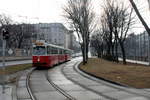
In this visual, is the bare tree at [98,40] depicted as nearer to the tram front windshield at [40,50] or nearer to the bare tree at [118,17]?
the bare tree at [118,17]

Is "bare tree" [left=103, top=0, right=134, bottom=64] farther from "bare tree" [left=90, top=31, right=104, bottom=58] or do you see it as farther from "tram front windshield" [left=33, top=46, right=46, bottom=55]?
"bare tree" [left=90, top=31, right=104, bottom=58]

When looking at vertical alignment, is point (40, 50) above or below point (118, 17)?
below

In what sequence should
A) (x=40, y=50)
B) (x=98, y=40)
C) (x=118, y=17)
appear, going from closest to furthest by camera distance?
(x=40, y=50) < (x=118, y=17) < (x=98, y=40)

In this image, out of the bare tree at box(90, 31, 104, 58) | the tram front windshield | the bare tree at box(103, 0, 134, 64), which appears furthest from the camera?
the bare tree at box(90, 31, 104, 58)

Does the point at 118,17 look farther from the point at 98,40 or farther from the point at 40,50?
the point at 98,40

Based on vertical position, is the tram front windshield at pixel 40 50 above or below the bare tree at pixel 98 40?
below

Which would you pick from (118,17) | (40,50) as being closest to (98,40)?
(118,17)

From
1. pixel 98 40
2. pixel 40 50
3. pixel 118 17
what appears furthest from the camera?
pixel 98 40

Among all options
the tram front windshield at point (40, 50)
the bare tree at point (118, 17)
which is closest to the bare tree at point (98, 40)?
the bare tree at point (118, 17)

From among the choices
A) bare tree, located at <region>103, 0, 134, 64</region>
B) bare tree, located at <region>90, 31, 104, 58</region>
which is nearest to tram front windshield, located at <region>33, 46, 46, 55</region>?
bare tree, located at <region>103, 0, 134, 64</region>

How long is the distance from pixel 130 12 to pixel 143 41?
14.0 m

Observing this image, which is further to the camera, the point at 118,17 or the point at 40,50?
the point at 118,17

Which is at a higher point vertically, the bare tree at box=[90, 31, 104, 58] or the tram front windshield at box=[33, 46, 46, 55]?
the bare tree at box=[90, 31, 104, 58]

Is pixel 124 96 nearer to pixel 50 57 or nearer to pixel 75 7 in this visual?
pixel 50 57
